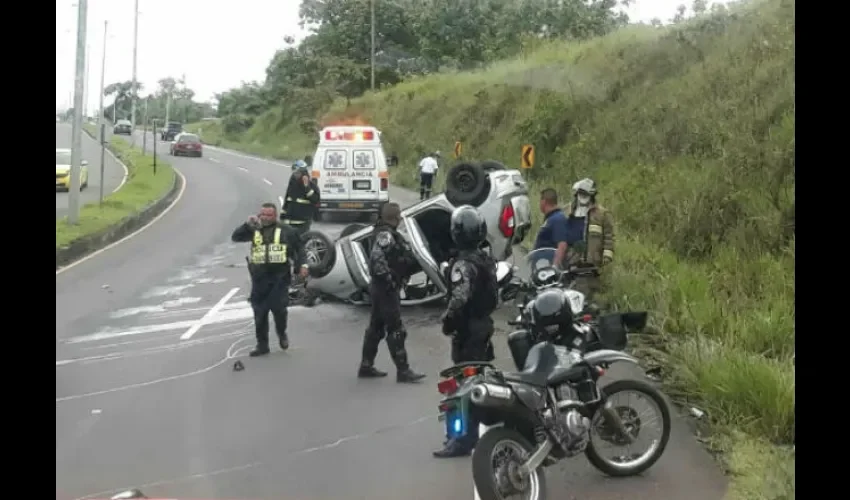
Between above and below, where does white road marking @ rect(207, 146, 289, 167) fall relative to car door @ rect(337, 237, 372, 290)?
above

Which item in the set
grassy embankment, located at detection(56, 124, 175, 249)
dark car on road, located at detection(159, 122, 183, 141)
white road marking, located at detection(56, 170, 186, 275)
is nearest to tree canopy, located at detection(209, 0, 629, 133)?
grassy embankment, located at detection(56, 124, 175, 249)

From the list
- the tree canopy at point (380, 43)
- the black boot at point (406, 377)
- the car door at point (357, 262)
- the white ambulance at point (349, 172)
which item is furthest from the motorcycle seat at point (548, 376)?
the tree canopy at point (380, 43)

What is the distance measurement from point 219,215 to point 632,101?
36.9 feet

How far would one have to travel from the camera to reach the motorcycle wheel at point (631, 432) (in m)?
6.09

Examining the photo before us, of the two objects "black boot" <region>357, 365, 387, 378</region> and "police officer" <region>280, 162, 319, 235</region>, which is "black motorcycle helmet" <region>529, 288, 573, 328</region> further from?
"police officer" <region>280, 162, 319, 235</region>

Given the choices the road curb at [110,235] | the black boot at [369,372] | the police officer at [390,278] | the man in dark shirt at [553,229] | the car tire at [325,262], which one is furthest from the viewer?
the road curb at [110,235]

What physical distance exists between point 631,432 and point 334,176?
15598 mm

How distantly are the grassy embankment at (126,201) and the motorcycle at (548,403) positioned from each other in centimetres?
1434

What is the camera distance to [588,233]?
9.48 m

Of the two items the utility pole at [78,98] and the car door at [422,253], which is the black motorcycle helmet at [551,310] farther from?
the utility pole at [78,98]

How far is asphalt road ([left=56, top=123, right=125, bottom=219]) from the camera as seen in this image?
95.9ft

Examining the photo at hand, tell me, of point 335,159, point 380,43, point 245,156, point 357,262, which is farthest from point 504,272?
point 245,156

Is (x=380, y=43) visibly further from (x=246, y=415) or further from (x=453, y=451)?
(x=453, y=451)

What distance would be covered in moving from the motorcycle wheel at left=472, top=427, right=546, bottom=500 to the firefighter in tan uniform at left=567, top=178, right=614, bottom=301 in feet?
14.0
